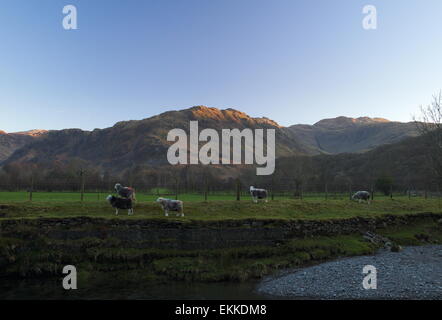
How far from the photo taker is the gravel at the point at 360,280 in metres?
18.2

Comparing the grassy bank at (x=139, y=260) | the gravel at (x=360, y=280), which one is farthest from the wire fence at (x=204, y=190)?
the gravel at (x=360, y=280)

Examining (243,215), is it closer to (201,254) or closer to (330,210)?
(201,254)

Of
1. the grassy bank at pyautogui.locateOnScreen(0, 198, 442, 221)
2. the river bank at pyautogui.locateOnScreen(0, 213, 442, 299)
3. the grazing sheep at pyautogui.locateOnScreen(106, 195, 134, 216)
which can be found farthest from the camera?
the grazing sheep at pyautogui.locateOnScreen(106, 195, 134, 216)

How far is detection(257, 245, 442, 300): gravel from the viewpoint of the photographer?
Result: 18.2 m

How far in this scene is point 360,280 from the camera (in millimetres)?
20062

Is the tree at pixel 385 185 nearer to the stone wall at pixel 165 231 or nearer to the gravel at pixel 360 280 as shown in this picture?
the gravel at pixel 360 280

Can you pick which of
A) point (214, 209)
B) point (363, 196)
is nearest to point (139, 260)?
point (214, 209)

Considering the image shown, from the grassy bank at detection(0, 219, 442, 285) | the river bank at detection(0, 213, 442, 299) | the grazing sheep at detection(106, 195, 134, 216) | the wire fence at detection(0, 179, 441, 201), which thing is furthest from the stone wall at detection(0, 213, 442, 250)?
the wire fence at detection(0, 179, 441, 201)

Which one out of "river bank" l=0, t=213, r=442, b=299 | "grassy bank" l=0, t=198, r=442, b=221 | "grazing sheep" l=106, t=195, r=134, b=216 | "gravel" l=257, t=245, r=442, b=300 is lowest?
"gravel" l=257, t=245, r=442, b=300

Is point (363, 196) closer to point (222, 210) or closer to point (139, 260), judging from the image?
point (222, 210)

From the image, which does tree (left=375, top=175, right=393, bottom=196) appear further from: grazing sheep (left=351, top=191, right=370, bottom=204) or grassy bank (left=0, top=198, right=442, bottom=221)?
grazing sheep (left=351, top=191, right=370, bottom=204)

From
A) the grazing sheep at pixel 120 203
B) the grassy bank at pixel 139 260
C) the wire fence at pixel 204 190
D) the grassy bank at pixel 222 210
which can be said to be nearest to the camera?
the grassy bank at pixel 139 260
